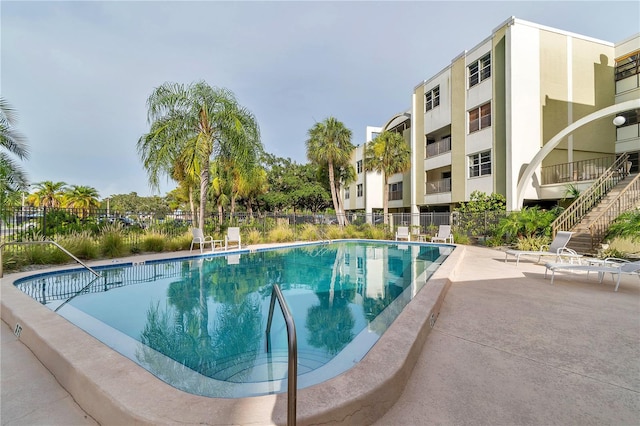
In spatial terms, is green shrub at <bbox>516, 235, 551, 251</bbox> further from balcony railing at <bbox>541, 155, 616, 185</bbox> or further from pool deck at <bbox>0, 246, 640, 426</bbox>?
pool deck at <bbox>0, 246, 640, 426</bbox>

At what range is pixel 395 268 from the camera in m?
9.27

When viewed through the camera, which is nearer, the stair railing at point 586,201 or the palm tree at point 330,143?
the stair railing at point 586,201

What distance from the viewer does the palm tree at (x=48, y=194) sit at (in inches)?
1185

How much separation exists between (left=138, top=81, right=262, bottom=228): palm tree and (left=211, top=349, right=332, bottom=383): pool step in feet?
34.8

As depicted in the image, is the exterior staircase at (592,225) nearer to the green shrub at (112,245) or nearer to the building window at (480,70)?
the building window at (480,70)

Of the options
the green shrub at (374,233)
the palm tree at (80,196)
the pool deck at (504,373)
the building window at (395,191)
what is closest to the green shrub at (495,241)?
the green shrub at (374,233)

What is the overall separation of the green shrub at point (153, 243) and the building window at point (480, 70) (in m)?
19.9

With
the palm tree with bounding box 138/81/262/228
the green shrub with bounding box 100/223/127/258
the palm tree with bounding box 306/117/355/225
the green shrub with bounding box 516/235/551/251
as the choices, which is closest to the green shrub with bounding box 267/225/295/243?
the palm tree with bounding box 138/81/262/228

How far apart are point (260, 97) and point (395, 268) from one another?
1543 cm

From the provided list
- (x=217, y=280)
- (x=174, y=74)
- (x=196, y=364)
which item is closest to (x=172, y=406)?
(x=196, y=364)

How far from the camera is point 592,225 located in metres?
10.4

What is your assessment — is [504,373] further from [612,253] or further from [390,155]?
[390,155]

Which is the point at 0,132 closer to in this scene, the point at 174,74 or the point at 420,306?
the point at 174,74

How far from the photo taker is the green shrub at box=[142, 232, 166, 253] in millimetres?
11289
